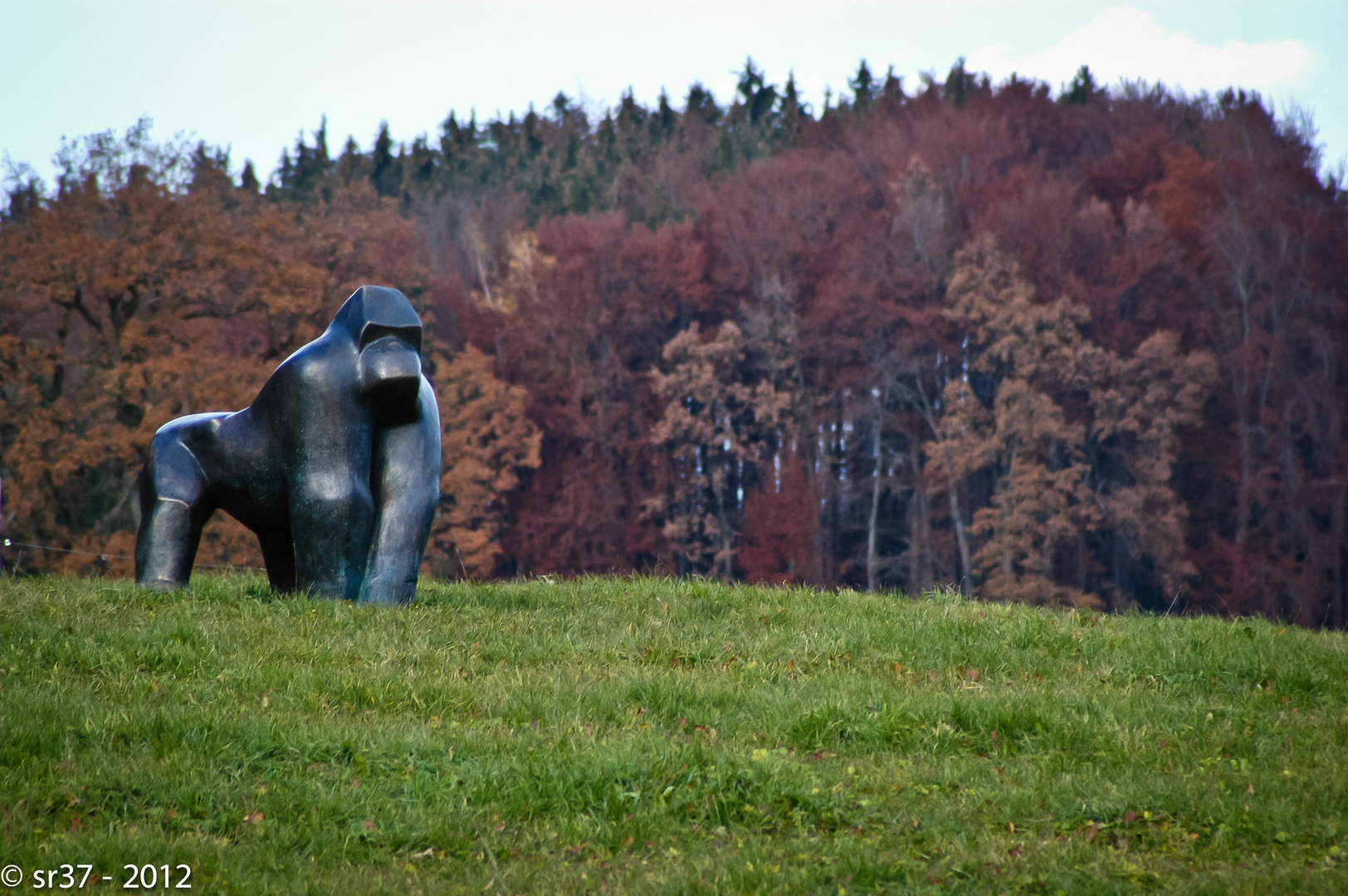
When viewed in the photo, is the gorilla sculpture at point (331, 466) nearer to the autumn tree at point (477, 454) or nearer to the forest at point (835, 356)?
the forest at point (835, 356)

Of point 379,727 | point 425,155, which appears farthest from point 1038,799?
point 425,155

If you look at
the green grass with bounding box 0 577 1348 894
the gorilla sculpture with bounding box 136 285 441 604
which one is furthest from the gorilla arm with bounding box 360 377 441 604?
the green grass with bounding box 0 577 1348 894

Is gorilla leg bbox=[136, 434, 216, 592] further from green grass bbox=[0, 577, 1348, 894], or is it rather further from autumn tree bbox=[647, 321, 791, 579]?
autumn tree bbox=[647, 321, 791, 579]

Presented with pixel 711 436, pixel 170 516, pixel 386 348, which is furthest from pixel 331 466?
pixel 711 436

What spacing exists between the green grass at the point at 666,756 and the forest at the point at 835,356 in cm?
2225

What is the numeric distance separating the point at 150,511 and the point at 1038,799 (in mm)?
7980

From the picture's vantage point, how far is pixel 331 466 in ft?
31.9

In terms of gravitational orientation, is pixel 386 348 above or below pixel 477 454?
above

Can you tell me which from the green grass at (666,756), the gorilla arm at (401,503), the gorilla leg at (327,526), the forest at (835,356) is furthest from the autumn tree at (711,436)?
the green grass at (666,756)

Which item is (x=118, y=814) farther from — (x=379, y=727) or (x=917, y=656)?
(x=917, y=656)

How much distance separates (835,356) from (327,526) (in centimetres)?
3511

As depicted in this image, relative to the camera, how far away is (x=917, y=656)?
A: 26.9ft

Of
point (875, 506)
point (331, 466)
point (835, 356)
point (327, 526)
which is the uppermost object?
point (835, 356)

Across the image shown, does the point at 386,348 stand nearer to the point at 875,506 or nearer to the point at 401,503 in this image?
the point at 401,503
